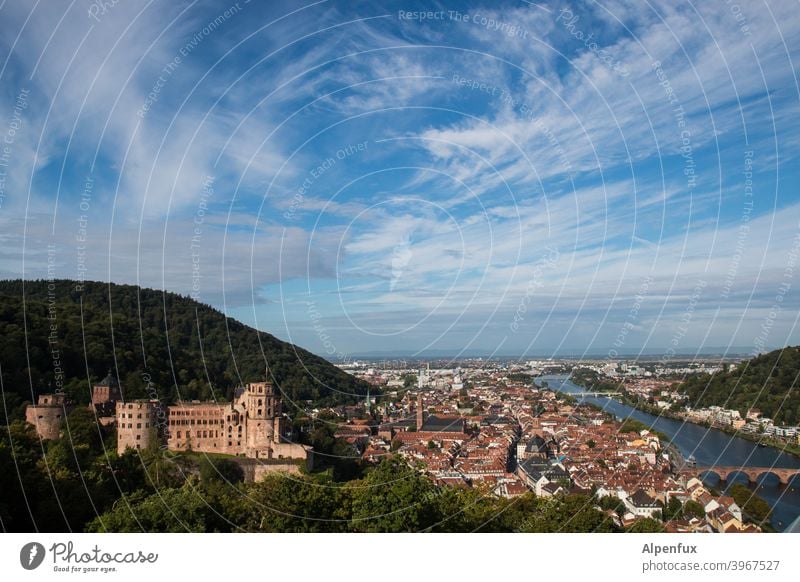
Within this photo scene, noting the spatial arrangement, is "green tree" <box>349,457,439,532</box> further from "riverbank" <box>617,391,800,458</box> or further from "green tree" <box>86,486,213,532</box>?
"riverbank" <box>617,391,800,458</box>

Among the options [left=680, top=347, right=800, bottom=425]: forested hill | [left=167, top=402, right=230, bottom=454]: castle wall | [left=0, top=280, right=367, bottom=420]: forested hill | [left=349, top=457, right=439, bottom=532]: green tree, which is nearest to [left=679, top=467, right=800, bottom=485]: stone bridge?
[left=680, top=347, right=800, bottom=425]: forested hill

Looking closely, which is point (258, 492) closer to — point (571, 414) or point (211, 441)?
point (211, 441)

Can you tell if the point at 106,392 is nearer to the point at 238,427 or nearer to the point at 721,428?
the point at 238,427

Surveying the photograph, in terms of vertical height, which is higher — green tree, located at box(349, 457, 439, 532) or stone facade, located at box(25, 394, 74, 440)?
stone facade, located at box(25, 394, 74, 440)

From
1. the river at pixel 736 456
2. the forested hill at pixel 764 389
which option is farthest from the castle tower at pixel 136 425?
the forested hill at pixel 764 389

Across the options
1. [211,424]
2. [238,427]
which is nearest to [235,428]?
[238,427]
